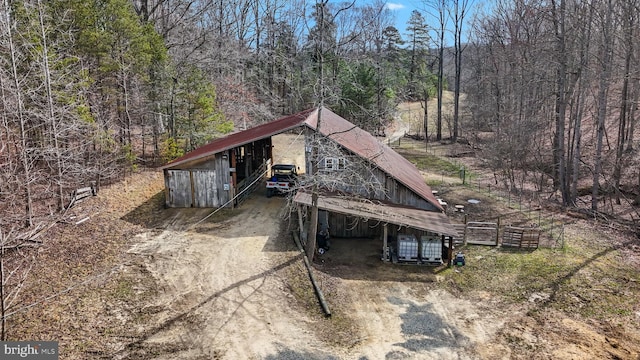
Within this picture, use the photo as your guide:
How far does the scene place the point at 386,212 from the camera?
54.2ft

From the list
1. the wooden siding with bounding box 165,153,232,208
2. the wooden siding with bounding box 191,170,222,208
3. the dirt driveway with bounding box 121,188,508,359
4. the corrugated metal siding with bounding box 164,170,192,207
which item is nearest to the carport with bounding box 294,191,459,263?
the dirt driveway with bounding box 121,188,508,359

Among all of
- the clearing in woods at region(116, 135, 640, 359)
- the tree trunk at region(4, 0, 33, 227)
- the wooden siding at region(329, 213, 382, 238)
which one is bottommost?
the clearing in woods at region(116, 135, 640, 359)

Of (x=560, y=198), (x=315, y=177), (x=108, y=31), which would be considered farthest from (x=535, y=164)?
A: (x=108, y=31)

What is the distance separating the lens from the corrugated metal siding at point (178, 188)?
20188mm

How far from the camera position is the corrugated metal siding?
20.2 m

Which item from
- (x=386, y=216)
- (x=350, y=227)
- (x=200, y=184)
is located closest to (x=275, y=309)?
(x=386, y=216)

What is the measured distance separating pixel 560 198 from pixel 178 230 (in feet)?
76.3

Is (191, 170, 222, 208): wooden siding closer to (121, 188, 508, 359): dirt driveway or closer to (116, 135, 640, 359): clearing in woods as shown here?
(121, 188, 508, 359): dirt driveway

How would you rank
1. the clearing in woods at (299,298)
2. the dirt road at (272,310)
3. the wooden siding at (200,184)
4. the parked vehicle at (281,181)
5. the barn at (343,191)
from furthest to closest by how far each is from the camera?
the parked vehicle at (281,181) < the wooden siding at (200,184) < the barn at (343,191) < the clearing in woods at (299,298) < the dirt road at (272,310)

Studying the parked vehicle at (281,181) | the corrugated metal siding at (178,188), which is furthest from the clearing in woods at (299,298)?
the parked vehicle at (281,181)

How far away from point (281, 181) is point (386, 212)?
753 centimetres

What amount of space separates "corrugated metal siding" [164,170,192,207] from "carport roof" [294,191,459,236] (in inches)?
241

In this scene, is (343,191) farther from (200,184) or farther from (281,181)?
(200,184)

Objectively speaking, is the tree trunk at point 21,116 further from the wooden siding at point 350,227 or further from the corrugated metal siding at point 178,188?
the wooden siding at point 350,227
